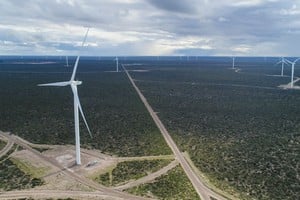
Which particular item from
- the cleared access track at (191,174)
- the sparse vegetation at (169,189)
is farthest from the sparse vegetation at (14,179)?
the cleared access track at (191,174)

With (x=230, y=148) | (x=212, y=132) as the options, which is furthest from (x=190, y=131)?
(x=230, y=148)

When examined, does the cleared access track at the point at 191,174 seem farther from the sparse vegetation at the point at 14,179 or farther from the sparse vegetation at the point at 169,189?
the sparse vegetation at the point at 14,179

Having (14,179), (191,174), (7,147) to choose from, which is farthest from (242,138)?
(7,147)

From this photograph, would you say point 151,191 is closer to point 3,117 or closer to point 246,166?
point 246,166

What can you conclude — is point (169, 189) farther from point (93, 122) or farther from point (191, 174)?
point (93, 122)

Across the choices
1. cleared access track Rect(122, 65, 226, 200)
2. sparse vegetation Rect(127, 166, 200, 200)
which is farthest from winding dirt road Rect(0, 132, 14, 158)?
cleared access track Rect(122, 65, 226, 200)
